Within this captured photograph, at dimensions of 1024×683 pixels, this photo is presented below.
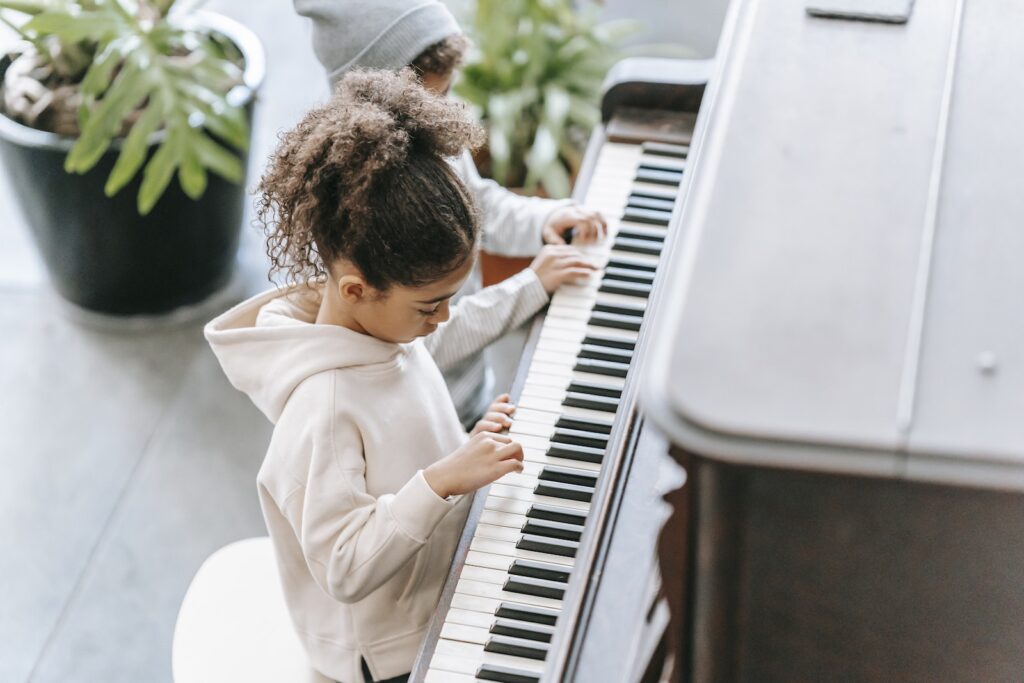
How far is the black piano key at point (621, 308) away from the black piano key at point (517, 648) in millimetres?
634

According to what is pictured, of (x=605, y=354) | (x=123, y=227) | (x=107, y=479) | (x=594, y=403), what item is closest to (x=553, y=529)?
(x=594, y=403)

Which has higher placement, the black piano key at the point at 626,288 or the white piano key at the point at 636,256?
the white piano key at the point at 636,256

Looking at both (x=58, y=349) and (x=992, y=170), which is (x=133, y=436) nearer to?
(x=58, y=349)

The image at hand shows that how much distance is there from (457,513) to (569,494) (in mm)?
170

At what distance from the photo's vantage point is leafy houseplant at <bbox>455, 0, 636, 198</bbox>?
3.12 meters

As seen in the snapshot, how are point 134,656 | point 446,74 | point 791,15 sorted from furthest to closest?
point 134,656
point 446,74
point 791,15

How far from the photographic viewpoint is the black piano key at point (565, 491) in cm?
161

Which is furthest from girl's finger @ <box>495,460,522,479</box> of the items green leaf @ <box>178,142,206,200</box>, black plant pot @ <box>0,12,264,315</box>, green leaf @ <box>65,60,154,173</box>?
black plant pot @ <box>0,12,264,315</box>

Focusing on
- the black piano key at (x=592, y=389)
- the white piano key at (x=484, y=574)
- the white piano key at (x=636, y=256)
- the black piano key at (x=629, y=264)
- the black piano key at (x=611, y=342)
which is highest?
the white piano key at (x=636, y=256)

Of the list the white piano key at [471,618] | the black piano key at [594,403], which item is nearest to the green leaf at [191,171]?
the black piano key at [594,403]

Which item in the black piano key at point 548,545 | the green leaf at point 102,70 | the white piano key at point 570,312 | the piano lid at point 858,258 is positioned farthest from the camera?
the green leaf at point 102,70

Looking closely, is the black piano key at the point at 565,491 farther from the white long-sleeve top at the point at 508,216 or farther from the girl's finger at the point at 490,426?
the white long-sleeve top at the point at 508,216

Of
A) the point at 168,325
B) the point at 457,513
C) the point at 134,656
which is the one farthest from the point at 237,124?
the point at 457,513

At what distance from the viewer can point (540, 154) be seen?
3.01 metres
